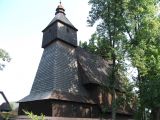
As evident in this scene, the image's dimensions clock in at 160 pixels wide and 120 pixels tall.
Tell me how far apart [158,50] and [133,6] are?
675 cm

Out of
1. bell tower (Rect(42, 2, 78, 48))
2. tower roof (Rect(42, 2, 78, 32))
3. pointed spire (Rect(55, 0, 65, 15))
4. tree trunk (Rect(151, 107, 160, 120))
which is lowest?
tree trunk (Rect(151, 107, 160, 120))

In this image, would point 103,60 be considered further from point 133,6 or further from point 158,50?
point 133,6

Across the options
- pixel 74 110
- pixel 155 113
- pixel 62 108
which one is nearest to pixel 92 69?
pixel 74 110

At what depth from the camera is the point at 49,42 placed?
32656mm

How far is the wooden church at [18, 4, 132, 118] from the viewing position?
88.5ft

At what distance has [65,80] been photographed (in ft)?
95.1

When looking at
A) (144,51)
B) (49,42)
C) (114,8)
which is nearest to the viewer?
(114,8)

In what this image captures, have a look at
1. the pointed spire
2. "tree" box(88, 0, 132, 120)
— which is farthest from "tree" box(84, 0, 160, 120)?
the pointed spire

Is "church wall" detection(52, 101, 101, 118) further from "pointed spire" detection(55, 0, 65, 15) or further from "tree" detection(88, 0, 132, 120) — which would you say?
"pointed spire" detection(55, 0, 65, 15)

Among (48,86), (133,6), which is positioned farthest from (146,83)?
(48,86)

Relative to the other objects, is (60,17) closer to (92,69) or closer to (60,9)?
(60,9)

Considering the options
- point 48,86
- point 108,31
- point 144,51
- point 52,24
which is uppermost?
point 52,24

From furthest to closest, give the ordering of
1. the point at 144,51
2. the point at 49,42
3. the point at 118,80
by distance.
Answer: the point at 118,80 → the point at 49,42 → the point at 144,51

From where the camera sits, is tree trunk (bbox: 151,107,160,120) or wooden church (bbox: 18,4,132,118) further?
tree trunk (bbox: 151,107,160,120)
